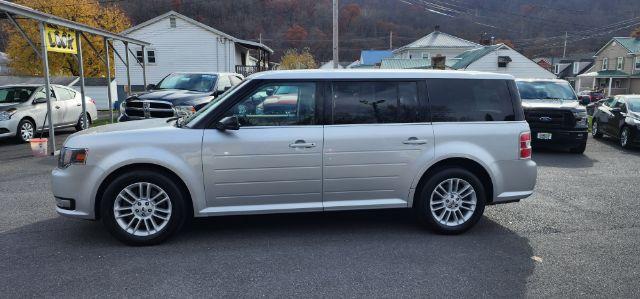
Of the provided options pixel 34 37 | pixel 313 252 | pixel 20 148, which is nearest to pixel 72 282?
pixel 313 252

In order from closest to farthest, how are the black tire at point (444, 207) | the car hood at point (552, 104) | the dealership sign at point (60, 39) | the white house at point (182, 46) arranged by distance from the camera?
1. the black tire at point (444, 207)
2. the dealership sign at point (60, 39)
3. the car hood at point (552, 104)
4. the white house at point (182, 46)

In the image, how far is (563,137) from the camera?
1091 centimetres

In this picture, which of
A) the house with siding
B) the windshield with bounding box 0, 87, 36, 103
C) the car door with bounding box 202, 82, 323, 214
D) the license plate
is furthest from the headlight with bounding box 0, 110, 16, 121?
the house with siding

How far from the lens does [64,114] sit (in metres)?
13.3

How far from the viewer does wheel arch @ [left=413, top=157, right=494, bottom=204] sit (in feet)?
16.5

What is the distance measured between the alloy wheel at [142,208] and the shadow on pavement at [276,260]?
216mm

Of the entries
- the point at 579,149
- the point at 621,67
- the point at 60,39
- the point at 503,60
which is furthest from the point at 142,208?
the point at 621,67

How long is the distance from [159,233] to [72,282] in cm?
96

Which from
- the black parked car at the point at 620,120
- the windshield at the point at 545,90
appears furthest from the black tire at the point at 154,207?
the black parked car at the point at 620,120

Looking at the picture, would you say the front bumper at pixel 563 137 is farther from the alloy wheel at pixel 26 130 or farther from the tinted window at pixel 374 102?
the alloy wheel at pixel 26 130

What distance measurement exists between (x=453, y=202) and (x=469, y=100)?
3.80ft

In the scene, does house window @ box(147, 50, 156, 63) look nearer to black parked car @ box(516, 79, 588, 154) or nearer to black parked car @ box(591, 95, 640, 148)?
black parked car @ box(516, 79, 588, 154)

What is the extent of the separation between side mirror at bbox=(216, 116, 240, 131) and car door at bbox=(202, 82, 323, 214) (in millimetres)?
88

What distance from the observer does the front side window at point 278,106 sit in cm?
474
